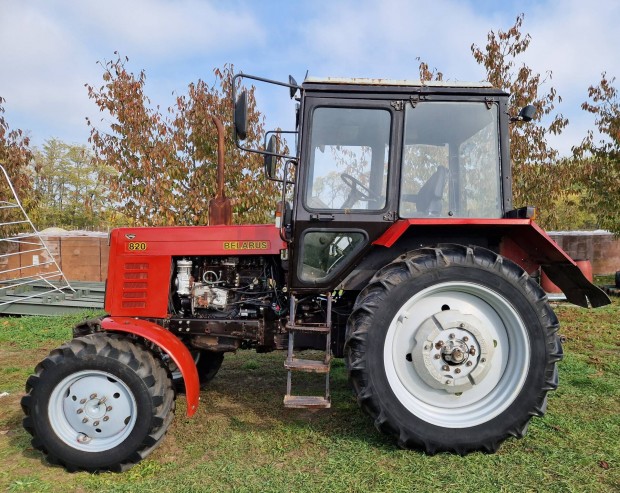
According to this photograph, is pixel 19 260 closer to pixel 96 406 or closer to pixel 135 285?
pixel 135 285

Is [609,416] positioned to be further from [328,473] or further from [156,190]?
[156,190]

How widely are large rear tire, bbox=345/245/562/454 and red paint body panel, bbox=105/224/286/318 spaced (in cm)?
104

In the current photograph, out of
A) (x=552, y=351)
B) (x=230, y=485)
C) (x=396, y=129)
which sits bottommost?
(x=230, y=485)

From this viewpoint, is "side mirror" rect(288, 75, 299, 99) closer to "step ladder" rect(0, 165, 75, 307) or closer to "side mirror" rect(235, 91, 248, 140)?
"side mirror" rect(235, 91, 248, 140)

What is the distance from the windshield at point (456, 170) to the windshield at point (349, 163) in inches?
6.5

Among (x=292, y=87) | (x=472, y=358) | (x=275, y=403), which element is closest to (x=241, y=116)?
(x=292, y=87)

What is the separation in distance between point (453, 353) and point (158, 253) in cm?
224

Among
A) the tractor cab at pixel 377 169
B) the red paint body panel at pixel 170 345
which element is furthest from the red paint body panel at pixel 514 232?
the red paint body panel at pixel 170 345

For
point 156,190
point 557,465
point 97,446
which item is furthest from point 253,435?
point 156,190

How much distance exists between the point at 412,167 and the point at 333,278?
948 mm

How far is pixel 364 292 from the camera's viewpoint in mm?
3102

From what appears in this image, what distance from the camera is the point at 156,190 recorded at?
26.5 ft

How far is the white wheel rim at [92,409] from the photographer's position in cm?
298

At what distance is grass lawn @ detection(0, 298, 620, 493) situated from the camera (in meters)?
2.65
